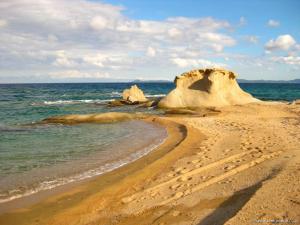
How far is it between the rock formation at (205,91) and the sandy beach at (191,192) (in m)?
18.6

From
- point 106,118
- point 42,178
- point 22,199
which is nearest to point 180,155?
point 42,178

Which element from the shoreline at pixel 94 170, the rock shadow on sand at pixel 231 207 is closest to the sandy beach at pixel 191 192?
the rock shadow on sand at pixel 231 207

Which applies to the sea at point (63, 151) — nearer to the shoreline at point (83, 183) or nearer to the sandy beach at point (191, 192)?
the shoreline at point (83, 183)

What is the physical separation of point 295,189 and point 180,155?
16.3ft

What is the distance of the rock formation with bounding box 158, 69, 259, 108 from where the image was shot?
31016 millimetres

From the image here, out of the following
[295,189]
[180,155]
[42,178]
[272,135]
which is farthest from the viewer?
[272,135]

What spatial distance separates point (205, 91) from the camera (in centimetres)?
3147

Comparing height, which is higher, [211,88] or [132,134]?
[211,88]

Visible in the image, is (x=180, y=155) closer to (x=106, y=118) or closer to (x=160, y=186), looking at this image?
(x=160, y=186)

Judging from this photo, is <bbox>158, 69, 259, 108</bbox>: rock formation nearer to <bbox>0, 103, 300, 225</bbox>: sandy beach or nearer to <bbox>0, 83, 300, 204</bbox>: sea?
<bbox>0, 83, 300, 204</bbox>: sea

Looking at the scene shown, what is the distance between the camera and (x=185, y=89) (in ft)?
106

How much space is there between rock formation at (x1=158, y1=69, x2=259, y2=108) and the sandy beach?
61.1 ft

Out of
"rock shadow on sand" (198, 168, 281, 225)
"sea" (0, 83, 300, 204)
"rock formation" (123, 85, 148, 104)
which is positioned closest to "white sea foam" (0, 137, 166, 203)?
"sea" (0, 83, 300, 204)

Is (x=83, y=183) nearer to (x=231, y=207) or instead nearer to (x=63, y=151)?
(x=231, y=207)
